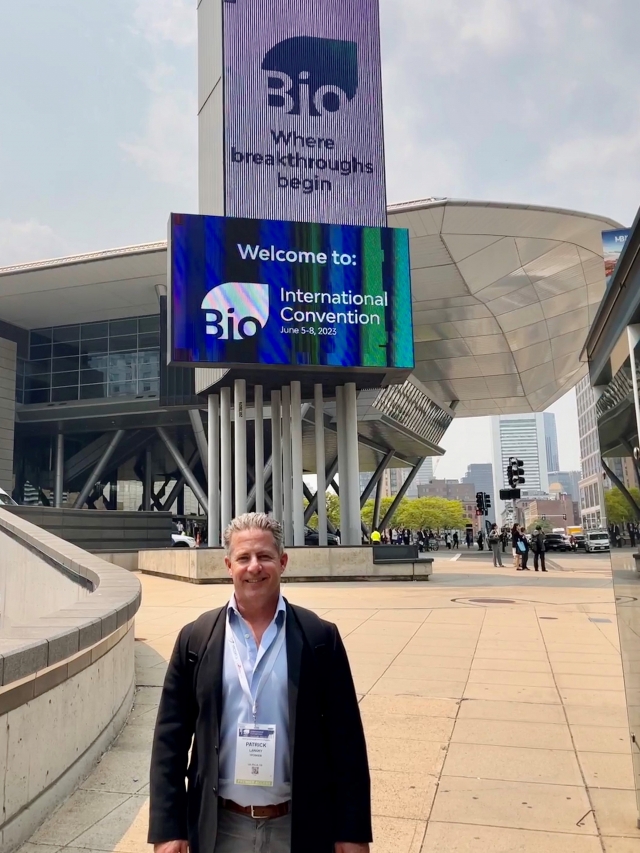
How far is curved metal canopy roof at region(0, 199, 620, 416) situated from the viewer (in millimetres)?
29875

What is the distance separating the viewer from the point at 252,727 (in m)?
2.22

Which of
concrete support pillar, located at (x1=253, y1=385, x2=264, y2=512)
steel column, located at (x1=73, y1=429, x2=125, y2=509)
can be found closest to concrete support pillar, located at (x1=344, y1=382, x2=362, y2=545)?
concrete support pillar, located at (x1=253, y1=385, x2=264, y2=512)

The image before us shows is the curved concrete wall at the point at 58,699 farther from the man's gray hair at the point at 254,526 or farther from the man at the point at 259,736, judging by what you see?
the man's gray hair at the point at 254,526

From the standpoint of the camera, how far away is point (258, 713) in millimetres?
2234

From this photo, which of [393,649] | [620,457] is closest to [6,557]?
[393,649]

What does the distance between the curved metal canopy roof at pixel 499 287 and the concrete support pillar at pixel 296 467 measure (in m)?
10.9

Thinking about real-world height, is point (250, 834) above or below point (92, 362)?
below

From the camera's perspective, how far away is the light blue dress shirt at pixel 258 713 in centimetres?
221

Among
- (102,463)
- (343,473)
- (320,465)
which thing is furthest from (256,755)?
(102,463)

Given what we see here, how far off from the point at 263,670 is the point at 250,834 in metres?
0.50

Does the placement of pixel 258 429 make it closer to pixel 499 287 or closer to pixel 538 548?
pixel 538 548

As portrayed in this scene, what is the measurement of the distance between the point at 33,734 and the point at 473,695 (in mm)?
4372

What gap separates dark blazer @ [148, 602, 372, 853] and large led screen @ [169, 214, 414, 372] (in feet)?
57.7

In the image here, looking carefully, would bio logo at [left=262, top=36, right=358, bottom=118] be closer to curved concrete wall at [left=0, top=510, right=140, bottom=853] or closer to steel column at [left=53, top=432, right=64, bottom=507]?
curved concrete wall at [left=0, top=510, right=140, bottom=853]
